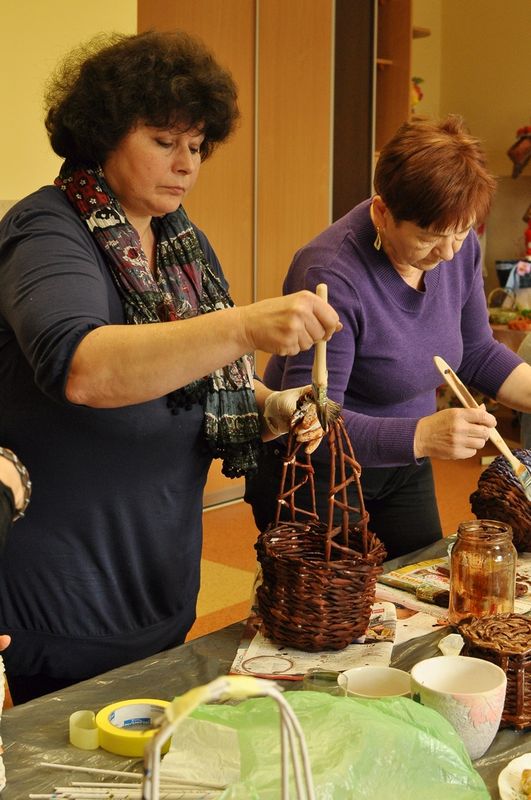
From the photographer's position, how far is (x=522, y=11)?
21.3ft

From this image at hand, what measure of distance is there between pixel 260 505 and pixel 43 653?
2.11 feet

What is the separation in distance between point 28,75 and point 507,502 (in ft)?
7.41

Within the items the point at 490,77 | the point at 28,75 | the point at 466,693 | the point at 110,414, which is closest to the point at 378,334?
the point at 110,414

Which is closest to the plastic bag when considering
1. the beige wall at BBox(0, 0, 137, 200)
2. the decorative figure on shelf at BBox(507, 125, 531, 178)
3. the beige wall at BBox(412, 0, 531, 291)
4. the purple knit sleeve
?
the purple knit sleeve

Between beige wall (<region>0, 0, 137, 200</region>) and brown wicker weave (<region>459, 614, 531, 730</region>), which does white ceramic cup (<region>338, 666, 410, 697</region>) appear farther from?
beige wall (<region>0, 0, 137, 200</region>)

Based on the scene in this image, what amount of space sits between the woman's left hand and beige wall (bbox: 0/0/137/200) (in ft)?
6.21

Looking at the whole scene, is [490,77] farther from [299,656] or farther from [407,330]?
[299,656]

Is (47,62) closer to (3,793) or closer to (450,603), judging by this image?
(450,603)

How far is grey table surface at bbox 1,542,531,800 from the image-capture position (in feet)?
3.56

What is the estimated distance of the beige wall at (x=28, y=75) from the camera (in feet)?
10.5

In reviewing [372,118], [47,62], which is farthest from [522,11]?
[47,62]

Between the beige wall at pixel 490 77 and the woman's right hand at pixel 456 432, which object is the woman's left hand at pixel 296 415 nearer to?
the woman's right hand at pixel 456 432

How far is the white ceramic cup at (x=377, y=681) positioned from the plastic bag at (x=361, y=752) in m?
0.17

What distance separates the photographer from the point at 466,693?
1.12 metres
